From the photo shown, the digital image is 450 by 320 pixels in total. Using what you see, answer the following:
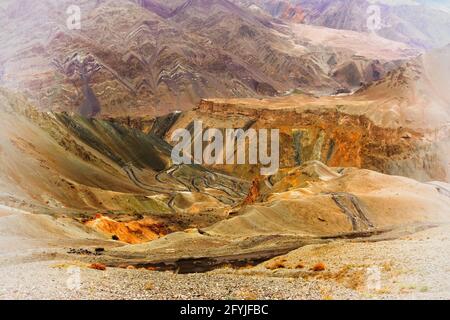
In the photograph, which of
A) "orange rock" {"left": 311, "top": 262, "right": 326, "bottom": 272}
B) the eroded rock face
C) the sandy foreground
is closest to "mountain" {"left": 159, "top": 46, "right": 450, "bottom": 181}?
the eroded rock face

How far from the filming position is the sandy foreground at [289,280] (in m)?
20.4

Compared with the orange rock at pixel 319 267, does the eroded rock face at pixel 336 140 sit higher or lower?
higher

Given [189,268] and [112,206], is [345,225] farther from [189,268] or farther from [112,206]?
[112,206]

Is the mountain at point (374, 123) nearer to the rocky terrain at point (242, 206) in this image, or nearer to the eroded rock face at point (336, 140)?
the eroded rock face at point (336, 140)

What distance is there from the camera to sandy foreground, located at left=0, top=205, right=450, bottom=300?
20422 millimetres

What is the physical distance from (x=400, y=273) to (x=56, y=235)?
3282cm

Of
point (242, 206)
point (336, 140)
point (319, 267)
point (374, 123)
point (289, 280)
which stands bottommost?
point (289, 280)

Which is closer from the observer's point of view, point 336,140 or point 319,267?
point 319,267

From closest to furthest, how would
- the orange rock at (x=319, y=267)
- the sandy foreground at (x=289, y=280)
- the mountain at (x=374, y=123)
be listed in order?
the sandy foreground at (x=289, y=280)
the orange rock at (x=319, y=267)
the mountain at (x=374, y=123)

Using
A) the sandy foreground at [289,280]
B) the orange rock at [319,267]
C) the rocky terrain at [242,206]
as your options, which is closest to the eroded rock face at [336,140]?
the rocky terrain at [242,206]

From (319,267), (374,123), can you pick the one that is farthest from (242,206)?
(374,123)

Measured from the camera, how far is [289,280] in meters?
25.5

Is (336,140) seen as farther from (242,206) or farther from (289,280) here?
(289,280)

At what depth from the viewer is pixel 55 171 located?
86.8 metres
